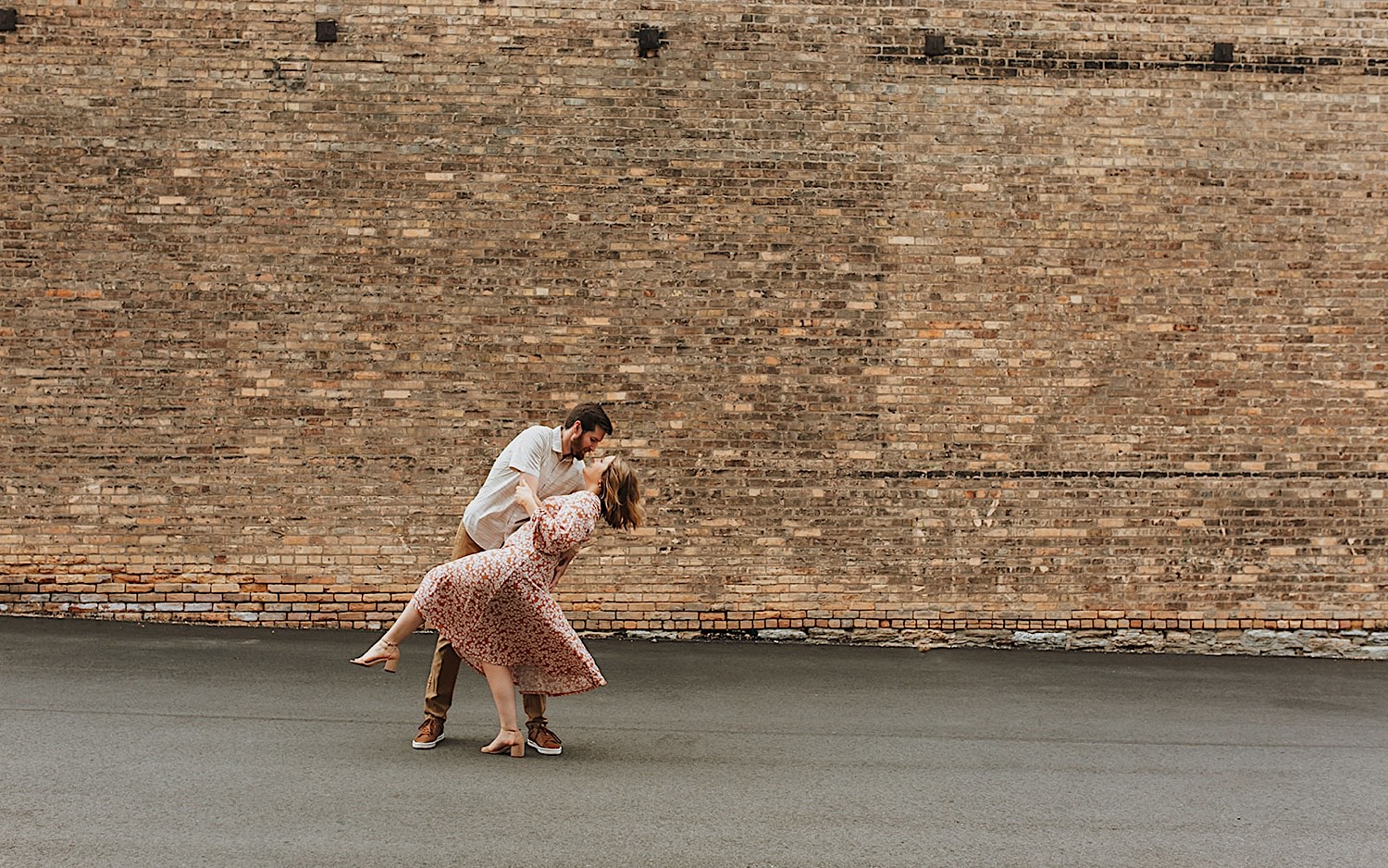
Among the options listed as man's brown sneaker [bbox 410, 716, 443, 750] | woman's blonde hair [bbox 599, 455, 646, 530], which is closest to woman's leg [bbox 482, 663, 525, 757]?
man's brown sneaker [bbox 410, 716, 443, 750]

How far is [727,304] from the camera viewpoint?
8828 mm

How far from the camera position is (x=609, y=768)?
5.14m

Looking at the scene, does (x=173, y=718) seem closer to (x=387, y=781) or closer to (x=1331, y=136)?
A: (x=387, y=781)

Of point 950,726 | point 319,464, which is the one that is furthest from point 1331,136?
point 319,464

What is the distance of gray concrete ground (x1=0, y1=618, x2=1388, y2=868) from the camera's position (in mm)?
4090

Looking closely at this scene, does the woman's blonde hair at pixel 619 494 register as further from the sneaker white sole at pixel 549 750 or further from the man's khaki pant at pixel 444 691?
the sneaker white sole at pixel 549 750

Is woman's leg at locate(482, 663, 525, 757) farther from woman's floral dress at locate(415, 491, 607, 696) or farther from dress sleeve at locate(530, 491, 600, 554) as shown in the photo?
dress sleeve at locate(530, 491, 600, 554)

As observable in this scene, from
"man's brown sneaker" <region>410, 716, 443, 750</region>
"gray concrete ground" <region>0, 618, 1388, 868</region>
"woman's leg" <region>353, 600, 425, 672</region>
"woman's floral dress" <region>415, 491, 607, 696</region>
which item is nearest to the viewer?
"gray concrete ground" <region>0, 618, 1388, 868</region>

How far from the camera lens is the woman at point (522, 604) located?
5129 mm

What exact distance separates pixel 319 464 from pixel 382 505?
1.92 feet

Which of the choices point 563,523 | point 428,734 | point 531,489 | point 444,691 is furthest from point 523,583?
point 428,734

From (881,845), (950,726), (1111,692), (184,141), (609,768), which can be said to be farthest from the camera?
(184,141)

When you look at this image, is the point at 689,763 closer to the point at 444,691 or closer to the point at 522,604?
the point at 522,604

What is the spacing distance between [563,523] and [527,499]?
7.9 inches
